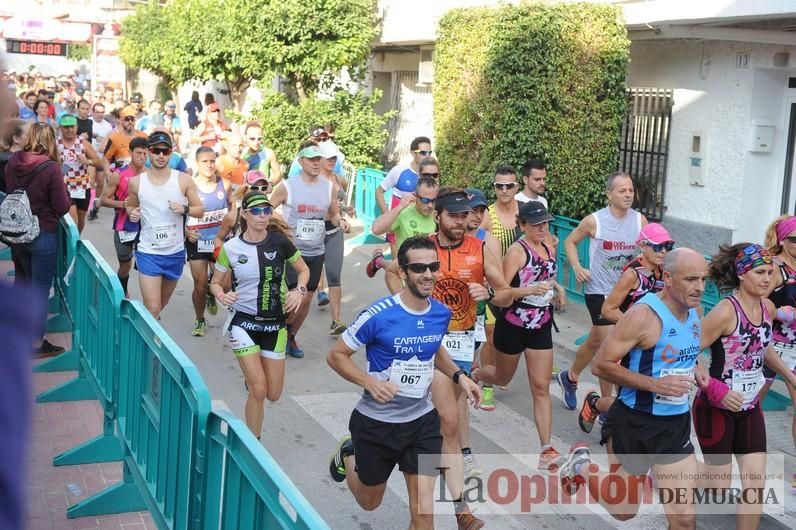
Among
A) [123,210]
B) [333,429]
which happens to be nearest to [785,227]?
[333,429]

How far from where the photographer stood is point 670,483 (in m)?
5.36

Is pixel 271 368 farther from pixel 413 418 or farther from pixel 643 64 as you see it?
pixel 643 64

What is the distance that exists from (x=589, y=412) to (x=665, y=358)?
2308 millimetres

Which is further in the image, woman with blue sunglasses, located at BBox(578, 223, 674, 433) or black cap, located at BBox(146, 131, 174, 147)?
black cap, located at BBox(146, 131, 174, 147)

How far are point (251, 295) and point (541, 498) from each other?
2.41m

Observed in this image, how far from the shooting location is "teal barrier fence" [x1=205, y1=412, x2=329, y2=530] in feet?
10.4

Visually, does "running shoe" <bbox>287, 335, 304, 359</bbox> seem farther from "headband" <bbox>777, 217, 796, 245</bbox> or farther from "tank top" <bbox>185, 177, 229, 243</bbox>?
"headband" <bbox>777, 217, 796, 245</bbox>

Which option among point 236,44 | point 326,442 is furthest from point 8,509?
point 236,44

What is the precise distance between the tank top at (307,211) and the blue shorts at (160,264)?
1.22 m

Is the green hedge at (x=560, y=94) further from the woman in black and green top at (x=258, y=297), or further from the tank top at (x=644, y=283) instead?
the woman in black and green top at (x=258, y=297)

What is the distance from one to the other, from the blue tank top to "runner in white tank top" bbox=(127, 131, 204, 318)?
5.23 meters

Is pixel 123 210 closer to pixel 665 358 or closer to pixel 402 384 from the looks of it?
pixel 402 384

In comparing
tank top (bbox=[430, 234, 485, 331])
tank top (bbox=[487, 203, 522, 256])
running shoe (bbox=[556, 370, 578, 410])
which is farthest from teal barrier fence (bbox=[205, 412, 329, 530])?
tank top (bbox=[487, 203, 522, 256])

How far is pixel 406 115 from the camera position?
933 inches
